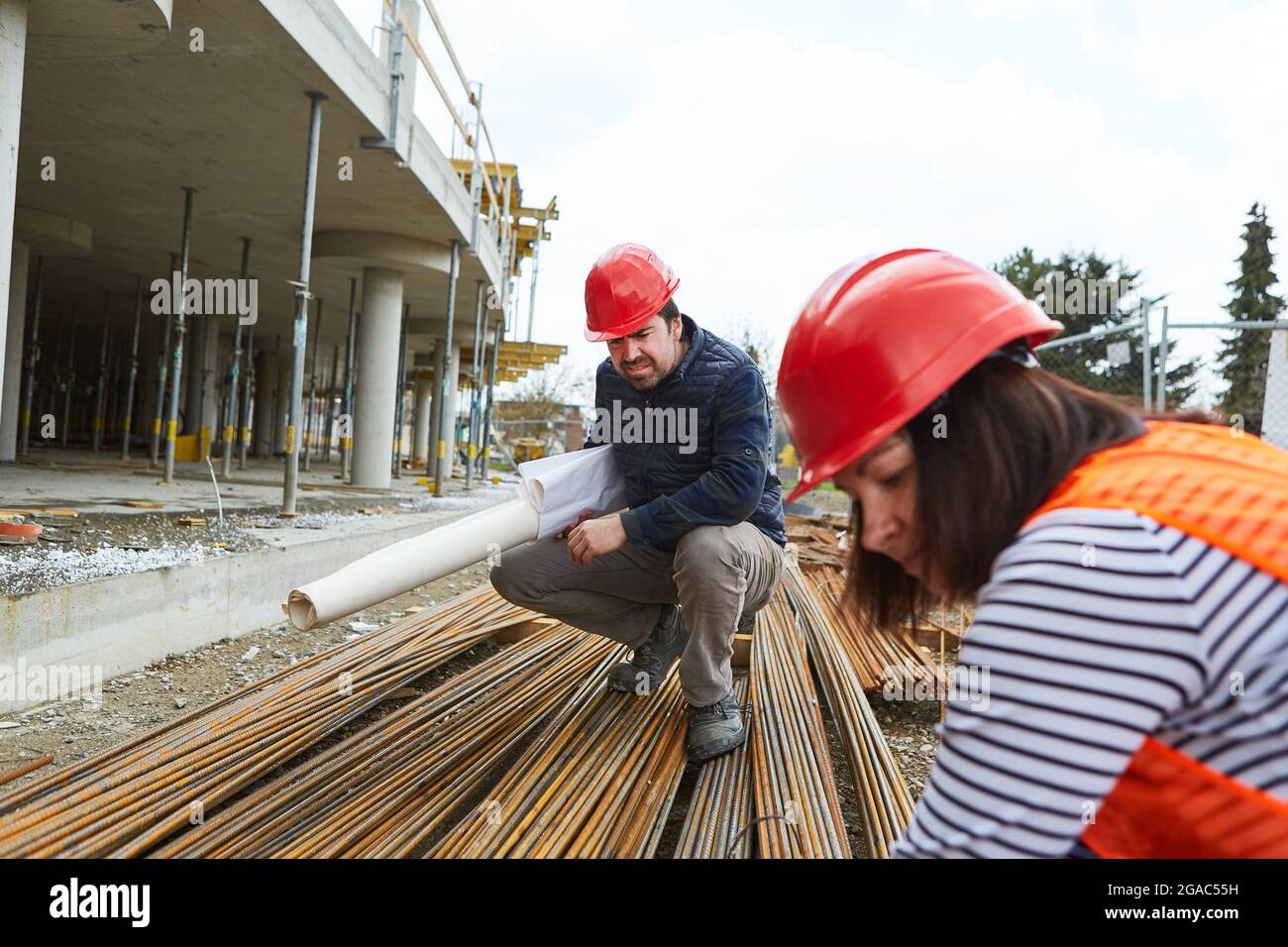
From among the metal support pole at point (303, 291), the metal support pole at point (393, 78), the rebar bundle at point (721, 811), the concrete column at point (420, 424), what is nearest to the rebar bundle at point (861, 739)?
the rebar bundle at point (721, 811)

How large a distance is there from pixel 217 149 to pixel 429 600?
4739 mm

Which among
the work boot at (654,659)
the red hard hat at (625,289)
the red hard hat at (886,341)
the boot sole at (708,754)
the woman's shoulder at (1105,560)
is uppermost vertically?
the red hard hat at (625,289)

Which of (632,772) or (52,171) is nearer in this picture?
(632,772)

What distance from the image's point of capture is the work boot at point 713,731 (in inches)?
113

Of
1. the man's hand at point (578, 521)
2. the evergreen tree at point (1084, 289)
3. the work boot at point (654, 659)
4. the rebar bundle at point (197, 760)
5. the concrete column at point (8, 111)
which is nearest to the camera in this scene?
the rebar bundle at point (197, 760)

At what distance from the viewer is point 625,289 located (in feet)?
9.86

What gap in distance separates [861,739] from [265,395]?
21.6 meters

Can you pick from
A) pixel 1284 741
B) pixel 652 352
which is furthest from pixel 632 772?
pixel 1284 741

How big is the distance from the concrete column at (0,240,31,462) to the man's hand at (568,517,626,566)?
10.1 meters

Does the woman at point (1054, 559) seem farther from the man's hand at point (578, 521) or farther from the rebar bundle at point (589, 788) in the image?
the man's hand at point (578, 521)

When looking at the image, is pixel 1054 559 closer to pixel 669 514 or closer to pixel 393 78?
pixel 669 514

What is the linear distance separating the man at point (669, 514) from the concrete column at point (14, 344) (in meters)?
9.92

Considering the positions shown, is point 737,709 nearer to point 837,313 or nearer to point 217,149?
point 837,313
